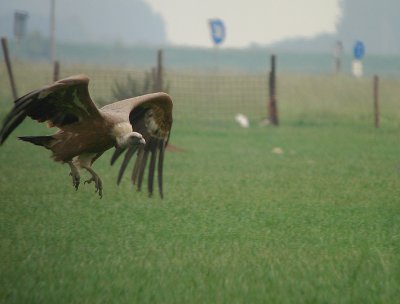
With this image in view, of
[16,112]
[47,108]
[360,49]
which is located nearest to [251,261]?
[16,112]

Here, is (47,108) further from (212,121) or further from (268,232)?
(212,121)

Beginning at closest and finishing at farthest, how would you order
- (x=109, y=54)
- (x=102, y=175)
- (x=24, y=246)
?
1. (x=24, y=246)
2. (x=102, y=175)
3. (x=109, y=54)

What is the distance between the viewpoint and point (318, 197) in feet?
30.1

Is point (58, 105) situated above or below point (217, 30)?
below

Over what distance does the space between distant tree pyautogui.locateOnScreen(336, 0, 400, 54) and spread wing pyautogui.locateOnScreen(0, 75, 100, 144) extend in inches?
4914

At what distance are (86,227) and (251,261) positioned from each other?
6.38ft

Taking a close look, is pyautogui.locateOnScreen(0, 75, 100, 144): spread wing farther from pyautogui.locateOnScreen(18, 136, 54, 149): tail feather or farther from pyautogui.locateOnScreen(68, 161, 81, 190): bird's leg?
pyautogui.locateOnScreen(68, 161, 81, 190): bird's leg

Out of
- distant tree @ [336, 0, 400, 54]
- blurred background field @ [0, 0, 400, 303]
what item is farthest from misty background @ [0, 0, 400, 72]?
blurred background field @ [0, 0, 400, 303]

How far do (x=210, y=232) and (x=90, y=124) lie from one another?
176 cm

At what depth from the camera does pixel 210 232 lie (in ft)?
23.2

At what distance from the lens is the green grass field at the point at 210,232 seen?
513 centimetres

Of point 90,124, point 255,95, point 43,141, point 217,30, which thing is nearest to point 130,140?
point 90,124

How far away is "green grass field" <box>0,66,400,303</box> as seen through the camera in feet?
16.8

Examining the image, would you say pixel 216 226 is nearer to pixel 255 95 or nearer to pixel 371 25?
pixel 255 95
